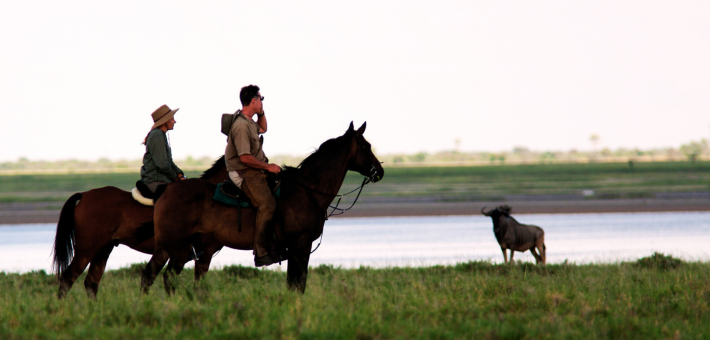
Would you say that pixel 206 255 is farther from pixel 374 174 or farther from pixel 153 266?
pixel 374 174

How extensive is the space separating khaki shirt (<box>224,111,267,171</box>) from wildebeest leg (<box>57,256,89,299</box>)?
93.1 inches

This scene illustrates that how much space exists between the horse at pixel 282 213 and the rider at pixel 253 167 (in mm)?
173

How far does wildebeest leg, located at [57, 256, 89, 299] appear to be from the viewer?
8.45 m

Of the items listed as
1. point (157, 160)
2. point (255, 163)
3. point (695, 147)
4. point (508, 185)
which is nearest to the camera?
point (255, 163)

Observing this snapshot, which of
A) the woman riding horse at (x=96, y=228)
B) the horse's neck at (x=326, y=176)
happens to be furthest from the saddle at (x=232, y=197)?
the woman riding horse at (x=96, y=228)

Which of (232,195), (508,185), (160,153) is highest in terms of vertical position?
(160,153)

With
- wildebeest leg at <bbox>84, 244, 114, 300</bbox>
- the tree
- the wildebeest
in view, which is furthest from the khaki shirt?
the tree

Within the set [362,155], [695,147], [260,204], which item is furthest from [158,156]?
[695,147]

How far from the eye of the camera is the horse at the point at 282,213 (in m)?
7.91

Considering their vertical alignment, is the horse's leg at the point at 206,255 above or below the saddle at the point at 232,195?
below

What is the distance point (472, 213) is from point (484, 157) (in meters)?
142

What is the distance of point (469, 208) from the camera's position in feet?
128

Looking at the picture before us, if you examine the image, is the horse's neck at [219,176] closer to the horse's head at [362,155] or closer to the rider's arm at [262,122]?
the rider's arm at [262,122]

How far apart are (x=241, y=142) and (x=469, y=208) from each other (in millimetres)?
32246
